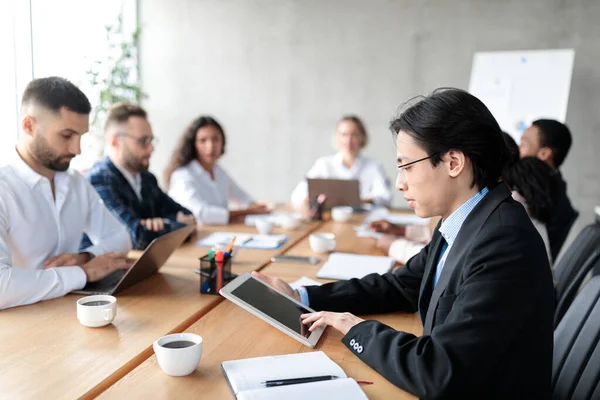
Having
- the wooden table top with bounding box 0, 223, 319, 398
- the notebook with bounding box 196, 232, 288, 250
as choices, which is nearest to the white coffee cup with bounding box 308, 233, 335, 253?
the notebook with bounding box 196, 232, 288, 250

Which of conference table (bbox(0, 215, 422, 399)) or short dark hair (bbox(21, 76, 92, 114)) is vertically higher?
short dark hair (bbox(21, 76, 92, 114))

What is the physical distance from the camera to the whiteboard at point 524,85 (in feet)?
14.6

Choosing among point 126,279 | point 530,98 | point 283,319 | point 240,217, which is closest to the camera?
point 283,319

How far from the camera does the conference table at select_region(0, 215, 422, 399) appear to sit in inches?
43.8

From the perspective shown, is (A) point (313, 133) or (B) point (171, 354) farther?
(A) point (313, 133)

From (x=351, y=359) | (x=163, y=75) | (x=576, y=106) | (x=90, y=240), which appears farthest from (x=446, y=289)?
(x=163, y=75)

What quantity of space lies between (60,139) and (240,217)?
4.72ft

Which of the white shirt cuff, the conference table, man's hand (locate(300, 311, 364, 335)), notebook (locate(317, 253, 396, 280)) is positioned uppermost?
man's hand (locate(300, 311, 364, 335))

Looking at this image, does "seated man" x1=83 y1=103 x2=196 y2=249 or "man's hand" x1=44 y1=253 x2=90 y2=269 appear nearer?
"man's hand" x1=44 y1=253 x2=90 y2=269

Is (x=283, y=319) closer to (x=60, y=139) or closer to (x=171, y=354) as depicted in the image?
(x=171, y=354)

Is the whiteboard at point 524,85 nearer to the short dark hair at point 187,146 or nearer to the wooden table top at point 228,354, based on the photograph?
the short dark hair at point 187,146

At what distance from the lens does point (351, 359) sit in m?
1.28

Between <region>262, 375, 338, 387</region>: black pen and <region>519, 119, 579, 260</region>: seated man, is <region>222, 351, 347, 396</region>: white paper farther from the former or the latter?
<region>519, 119, 579, 260</region>: seated man

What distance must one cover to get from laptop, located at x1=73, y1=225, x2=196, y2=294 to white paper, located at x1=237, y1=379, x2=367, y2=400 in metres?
0.76
